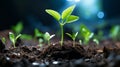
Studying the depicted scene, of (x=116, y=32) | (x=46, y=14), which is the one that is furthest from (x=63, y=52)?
(x=46, y=14)

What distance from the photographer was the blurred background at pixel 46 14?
13.7ft

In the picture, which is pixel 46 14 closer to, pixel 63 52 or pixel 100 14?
pixel 100 14

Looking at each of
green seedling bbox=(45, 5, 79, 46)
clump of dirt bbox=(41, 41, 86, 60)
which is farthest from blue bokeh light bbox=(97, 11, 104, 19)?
clump of dirt bbox=(41, 41, 86, 60)

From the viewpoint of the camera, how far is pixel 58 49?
160 centimetres

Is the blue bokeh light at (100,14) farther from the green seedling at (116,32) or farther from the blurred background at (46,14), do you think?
the green seedling at (116,32)

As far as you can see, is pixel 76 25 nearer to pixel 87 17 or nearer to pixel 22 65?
pixel 87 17

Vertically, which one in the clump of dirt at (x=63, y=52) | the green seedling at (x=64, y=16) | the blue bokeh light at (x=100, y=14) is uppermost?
the blue bokeh light at (x=100, y=14)

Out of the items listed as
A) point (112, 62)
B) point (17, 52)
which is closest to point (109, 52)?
point (112, 62)

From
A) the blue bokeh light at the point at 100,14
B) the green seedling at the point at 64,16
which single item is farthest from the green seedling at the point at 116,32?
the green seedling at the point at 64,16

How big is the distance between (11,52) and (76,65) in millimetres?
654

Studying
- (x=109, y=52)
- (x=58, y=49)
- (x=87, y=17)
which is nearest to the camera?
(x=109, y=52)

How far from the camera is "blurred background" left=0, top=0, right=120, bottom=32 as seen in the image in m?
4.19

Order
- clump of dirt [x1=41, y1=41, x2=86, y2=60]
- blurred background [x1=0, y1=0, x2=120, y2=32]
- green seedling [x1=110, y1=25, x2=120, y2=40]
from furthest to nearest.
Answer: blurred background [x1=0, y1=0, x2=120, y2=32] < green seedling [x1=110, y1=25, x2=120, y2=40] < clump of dirt [x1=41, y1=41, x2=86, y2=60]

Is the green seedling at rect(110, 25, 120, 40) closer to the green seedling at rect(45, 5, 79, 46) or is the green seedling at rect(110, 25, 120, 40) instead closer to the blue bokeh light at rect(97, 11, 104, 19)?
the blue bokeh light at rect(97, 11, 104, 19)
